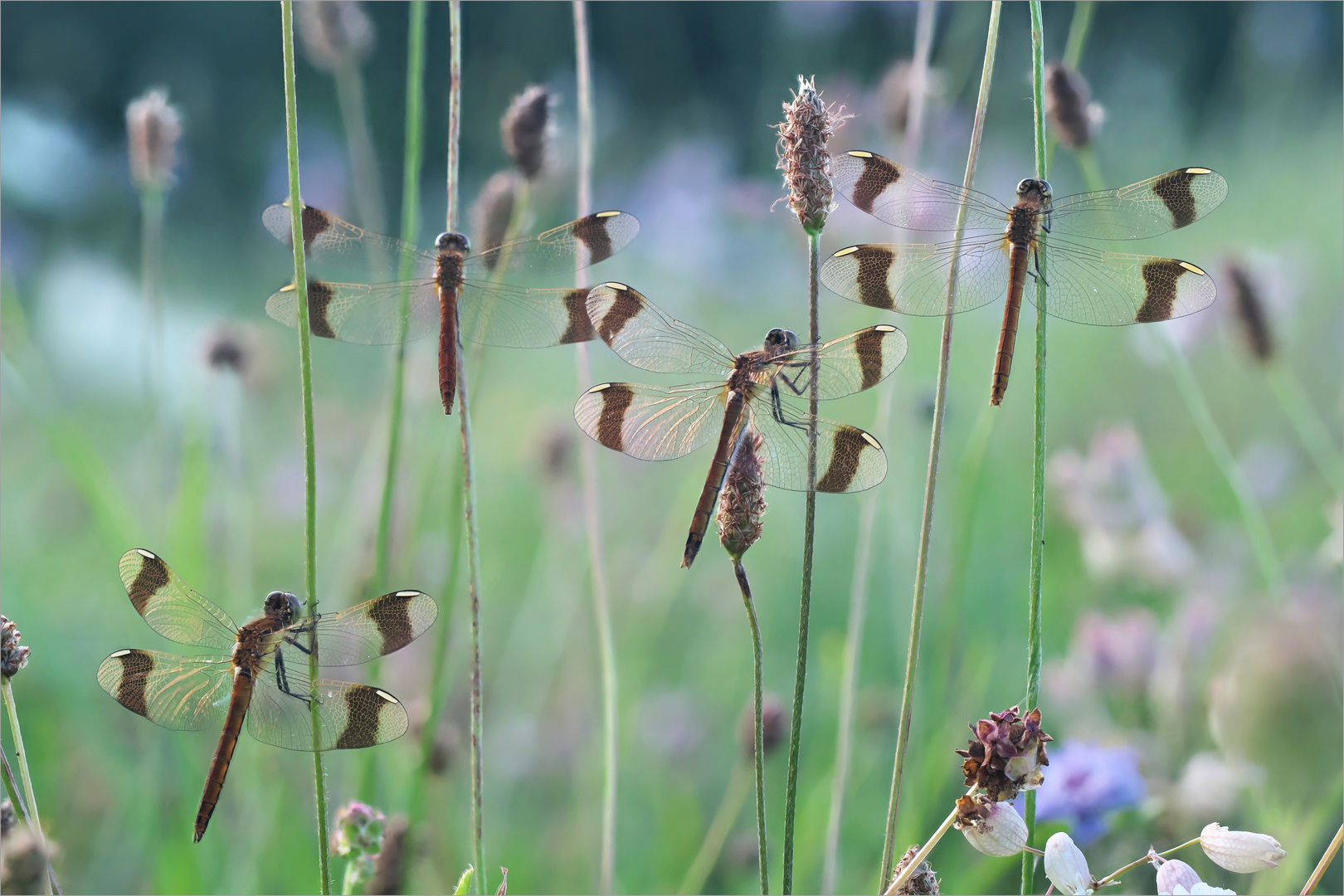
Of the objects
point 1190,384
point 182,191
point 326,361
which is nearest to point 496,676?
point 1190,384

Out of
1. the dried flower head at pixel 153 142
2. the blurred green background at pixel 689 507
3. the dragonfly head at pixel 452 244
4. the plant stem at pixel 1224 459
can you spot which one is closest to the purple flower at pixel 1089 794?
the blurred green background at pixel 689 507

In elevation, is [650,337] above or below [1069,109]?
below

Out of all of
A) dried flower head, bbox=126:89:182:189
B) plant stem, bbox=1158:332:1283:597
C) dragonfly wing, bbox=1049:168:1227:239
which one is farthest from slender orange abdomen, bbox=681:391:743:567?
dried flower head, bbox=126:89:182:189

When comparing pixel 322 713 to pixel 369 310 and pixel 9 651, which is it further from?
pixel 369 310

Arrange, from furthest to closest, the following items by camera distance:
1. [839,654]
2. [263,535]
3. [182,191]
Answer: [182,191] → [263,535] → [839,654]

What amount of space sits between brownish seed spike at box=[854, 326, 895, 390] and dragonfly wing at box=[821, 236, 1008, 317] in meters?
0.02

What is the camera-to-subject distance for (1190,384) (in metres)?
0.68

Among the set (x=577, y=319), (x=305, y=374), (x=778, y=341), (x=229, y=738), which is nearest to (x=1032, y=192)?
(x=778, y=341)

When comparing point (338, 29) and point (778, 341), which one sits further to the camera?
point (338, 29)

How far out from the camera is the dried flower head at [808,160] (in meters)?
0.38

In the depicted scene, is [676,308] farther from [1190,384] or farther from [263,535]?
[1190,384]

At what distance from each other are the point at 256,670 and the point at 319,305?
10.0 inches

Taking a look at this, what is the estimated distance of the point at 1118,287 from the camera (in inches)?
20.8

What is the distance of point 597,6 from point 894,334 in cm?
332
